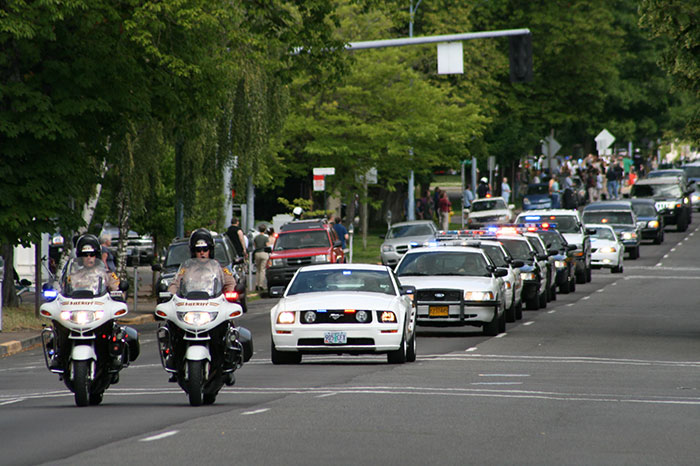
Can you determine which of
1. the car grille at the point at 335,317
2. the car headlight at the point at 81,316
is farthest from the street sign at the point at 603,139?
the car headlight at the point at 81,316

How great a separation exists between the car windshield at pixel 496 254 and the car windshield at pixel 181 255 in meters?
5.75

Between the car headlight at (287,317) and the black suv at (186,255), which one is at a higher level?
the black suv at (186,255)

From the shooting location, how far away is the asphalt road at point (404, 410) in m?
10.9

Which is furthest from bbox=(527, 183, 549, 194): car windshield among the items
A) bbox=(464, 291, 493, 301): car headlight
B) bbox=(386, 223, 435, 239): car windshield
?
bbox=(464, 291, 493, 301): car headlight

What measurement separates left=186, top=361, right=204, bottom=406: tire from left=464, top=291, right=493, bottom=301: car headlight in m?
10.6

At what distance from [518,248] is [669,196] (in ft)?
116

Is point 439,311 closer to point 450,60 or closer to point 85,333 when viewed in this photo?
point 85,333

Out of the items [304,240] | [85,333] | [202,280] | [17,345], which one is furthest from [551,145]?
[85,333]

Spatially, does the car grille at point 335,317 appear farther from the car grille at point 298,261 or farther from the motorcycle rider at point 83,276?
the car grille at point 298,261

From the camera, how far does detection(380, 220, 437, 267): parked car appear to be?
46.3m

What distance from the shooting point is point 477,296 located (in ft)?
79.4

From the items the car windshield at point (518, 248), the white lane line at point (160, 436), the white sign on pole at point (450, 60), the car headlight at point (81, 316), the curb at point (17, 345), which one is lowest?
the curb at point (17, 345)

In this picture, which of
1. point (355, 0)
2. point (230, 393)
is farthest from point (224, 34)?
point (230, 393)

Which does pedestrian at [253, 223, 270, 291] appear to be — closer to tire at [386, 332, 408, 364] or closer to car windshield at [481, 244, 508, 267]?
car windshield at [481, 244, 508, 267]
